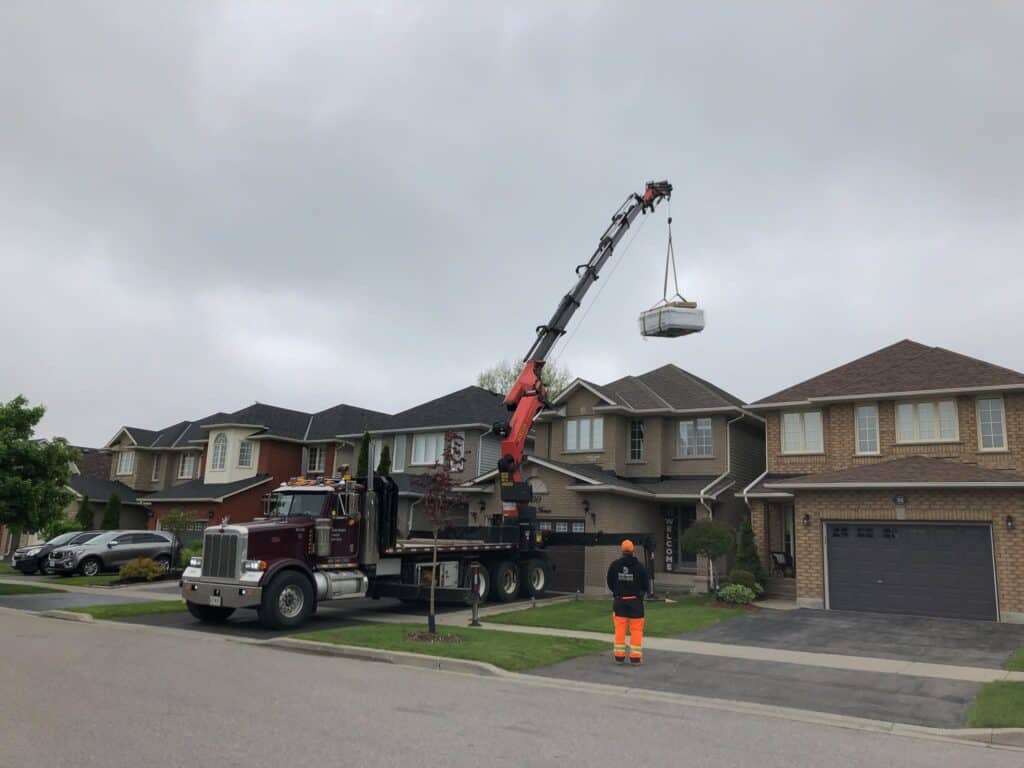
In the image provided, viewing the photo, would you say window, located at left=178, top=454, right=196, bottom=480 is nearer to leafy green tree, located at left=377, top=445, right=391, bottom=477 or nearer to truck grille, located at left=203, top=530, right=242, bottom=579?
leafy green tree, located at left=377, top=445, right=391, bottom=477

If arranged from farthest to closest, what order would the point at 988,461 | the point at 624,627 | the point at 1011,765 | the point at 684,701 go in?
the point at 988,461, the point at 624,627, the point at 684,701, the point at 1011,765

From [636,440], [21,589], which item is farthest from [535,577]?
[21,589]

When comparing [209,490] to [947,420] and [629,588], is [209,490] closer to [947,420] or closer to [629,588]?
[629,588]

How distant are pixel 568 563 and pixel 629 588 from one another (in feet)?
43.7

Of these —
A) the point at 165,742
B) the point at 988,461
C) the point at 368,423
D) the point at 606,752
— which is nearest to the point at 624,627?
the point at 606,752

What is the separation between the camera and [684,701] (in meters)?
9.78

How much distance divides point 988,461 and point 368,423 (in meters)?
27.2

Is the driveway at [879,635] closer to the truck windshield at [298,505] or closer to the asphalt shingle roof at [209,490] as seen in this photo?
the truck windshield at [298,505]

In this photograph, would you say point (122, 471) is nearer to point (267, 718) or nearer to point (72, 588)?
point (72, 588)

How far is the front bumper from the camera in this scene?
15.1 metres

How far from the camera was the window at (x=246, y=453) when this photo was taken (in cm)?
3919

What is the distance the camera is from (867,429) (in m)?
A: 22.9

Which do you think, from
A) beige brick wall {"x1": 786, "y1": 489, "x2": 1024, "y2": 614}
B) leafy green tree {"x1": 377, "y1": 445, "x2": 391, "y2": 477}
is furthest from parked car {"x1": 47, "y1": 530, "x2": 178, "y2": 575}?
beige brick wall {"x1": 786, "y1": 489, "x2": 1024, "y2": 614}

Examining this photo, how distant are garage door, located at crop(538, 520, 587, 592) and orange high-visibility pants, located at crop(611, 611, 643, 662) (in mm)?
12185
